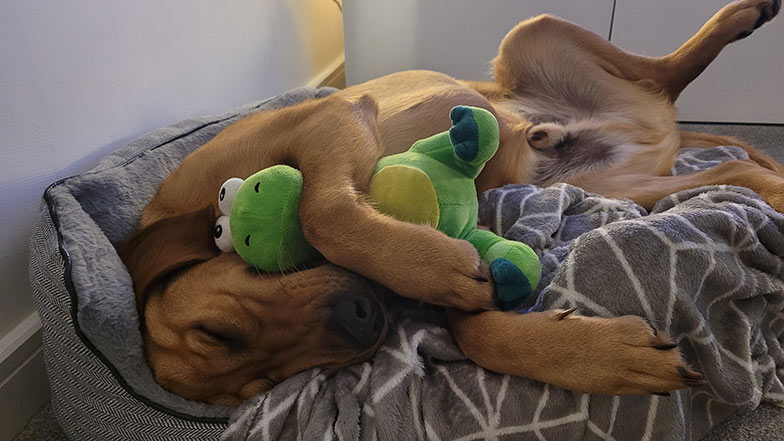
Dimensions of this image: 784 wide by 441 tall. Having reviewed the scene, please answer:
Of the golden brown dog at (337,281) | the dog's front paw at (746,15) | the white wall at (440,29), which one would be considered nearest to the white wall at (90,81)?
the golden brown dog at (337,281)

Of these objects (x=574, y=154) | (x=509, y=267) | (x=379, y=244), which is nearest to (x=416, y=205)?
(x=379, y=244)

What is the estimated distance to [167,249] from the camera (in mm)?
1283

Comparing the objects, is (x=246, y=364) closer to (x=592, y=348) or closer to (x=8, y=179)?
(x=592, y=348)

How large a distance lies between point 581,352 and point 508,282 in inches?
7.1

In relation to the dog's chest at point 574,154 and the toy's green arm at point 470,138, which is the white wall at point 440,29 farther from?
the toy's green arm at point 470,138

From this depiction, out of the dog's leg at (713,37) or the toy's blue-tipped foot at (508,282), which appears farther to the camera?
the dog's leg at (713,37)

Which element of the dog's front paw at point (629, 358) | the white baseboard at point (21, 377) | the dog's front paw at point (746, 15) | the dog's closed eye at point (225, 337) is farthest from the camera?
the dog's front paw at point (746, 15)

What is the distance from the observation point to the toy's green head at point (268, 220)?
1.17 m

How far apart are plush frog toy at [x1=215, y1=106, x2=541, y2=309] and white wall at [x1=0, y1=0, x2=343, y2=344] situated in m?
0.62

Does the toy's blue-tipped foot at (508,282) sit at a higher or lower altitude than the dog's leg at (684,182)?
higher

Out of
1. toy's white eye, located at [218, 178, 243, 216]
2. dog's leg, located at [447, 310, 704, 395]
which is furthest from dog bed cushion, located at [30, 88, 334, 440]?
dog's leg, located at [447, 310, 704, 395]

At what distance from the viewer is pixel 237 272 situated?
1213 millimetres

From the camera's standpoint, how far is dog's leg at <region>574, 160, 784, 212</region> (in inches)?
63.9

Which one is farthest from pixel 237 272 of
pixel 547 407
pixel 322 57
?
pixel 322 57
